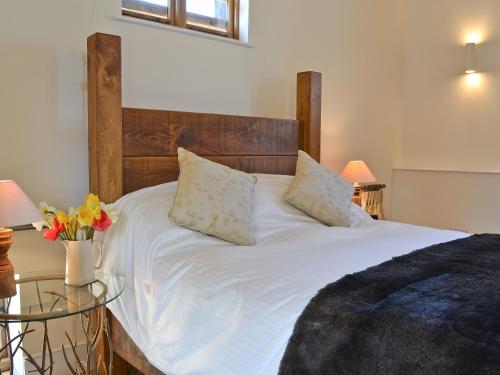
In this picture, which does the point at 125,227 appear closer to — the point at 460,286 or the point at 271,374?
the point at 271,374

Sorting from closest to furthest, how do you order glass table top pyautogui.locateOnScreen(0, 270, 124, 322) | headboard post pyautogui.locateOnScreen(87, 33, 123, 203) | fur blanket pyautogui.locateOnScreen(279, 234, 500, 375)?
1. fur blanket pyautogui.locateOnScreen(279, 234, 500, 375)
2. glass table top pyautogui.locateOnScreen(0, 270, 124, 322)
3. headboard post pyautogui.locateOnScreen(87, 33, 123, 203)

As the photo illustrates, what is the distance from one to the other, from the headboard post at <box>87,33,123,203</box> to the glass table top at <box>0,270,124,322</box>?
0.46 meters

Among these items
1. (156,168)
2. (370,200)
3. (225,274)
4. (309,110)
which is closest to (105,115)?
(156,168)

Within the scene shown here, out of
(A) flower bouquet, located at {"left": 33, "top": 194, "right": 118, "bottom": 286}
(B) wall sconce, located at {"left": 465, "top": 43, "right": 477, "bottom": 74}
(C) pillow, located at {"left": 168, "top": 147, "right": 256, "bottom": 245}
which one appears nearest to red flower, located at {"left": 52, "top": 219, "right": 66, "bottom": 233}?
(A) flower bouquet, located at {"left": 33, "top": 194, "right": 118, "bottom": 286}

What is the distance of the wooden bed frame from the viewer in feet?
6.79

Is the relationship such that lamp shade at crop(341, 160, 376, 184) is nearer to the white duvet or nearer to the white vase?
the white duvet

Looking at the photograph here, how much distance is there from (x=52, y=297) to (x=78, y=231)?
26 cm

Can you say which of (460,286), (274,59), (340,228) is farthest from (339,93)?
(460,286)

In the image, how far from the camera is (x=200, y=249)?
1767mm

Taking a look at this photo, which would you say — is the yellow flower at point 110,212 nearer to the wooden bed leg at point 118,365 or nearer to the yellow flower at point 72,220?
the yellow flower at point 72,220

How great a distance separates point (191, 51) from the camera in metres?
2.67

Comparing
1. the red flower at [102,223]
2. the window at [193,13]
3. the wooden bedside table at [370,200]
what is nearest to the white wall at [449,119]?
the wooden bedside table at [370,200]

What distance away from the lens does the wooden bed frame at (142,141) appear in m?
2.07

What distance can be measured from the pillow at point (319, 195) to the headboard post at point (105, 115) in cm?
87
